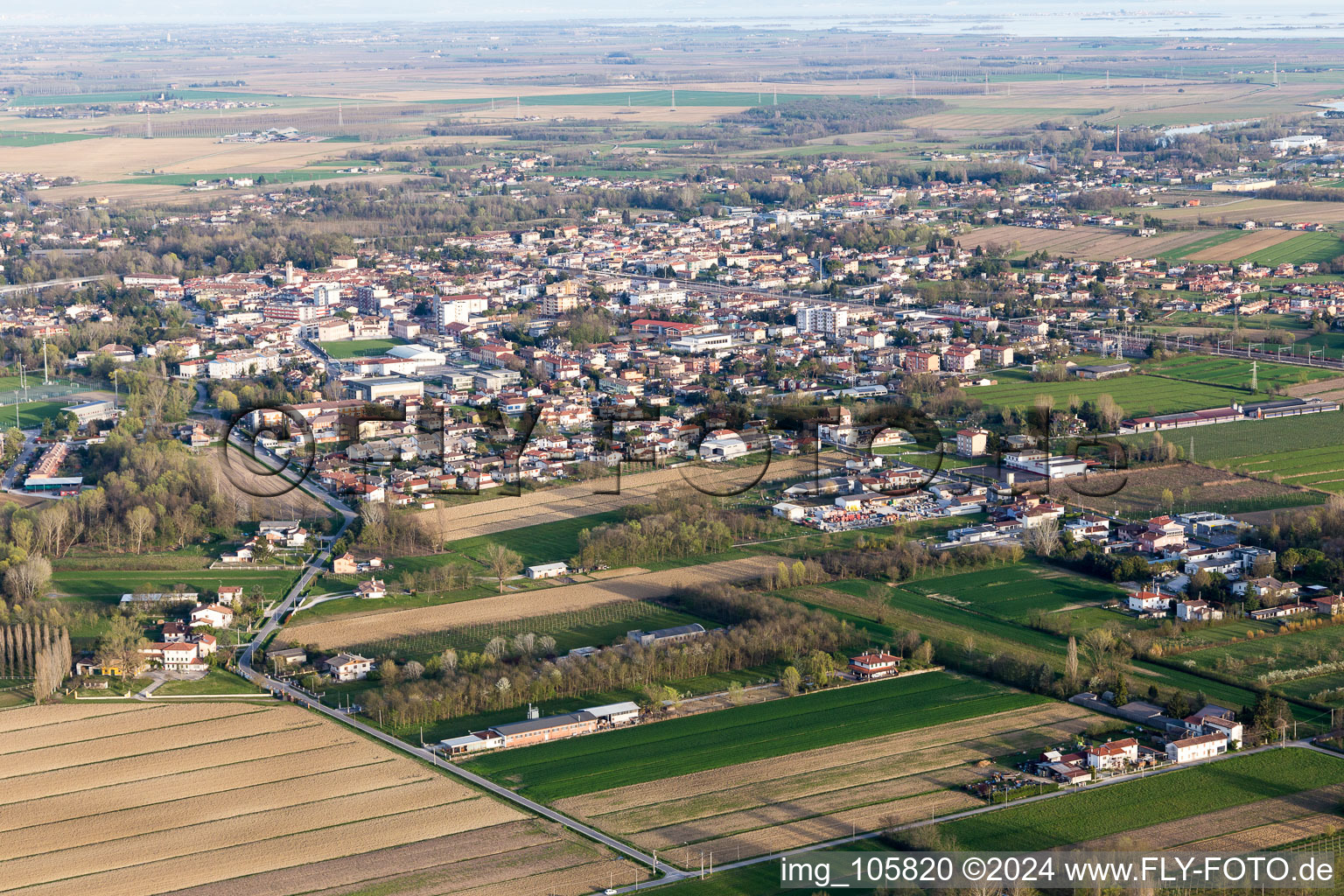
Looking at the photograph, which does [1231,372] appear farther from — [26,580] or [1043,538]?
[26,580]

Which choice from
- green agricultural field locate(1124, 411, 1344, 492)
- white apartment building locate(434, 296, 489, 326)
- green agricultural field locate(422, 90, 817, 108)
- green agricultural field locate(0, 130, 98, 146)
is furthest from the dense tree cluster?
green agricultural field locate(422, 90, 817, 108)

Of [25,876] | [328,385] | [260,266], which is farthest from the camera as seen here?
[260,266]

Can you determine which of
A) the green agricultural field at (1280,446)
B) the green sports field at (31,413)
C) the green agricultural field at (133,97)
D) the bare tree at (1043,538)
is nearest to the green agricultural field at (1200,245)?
the green agricultural field at (1280,446)

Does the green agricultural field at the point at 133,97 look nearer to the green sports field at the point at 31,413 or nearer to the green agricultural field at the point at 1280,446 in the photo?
the green sports field at the point at 31,413

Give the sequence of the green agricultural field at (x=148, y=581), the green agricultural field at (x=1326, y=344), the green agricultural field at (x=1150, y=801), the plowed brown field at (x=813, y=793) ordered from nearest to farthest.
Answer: the green agricultural field at (x=1150, y=801) → the plowed brown field at (x=813, y=793) → the green agricultural field at (x=148, y=581) → the green agricultural field at (x=1326, y=344)

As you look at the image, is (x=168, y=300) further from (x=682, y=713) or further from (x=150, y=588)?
(x=682, y=713)

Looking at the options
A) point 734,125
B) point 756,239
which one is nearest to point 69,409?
point 756,239
